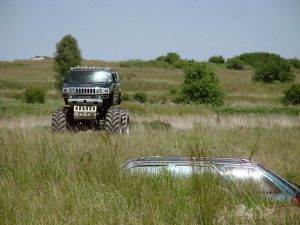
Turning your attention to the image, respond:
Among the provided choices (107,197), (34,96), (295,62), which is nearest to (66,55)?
(34,96)

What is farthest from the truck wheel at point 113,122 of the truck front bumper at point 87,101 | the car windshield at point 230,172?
the car windshield at point 230,172

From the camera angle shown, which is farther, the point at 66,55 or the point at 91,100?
the point at 66,55

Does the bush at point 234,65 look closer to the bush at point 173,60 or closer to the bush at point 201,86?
the bush at point 173,60

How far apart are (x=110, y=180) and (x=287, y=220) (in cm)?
195

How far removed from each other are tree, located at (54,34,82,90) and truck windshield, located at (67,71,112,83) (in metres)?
32.4

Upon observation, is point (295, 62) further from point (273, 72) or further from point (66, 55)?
point (66, 55)

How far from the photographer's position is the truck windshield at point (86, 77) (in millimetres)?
15492

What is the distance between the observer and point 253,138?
14.0m

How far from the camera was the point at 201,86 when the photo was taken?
3925 cm

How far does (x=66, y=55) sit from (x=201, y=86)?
1594cm

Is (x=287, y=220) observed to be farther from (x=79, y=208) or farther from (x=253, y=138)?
(x=253, y=138)

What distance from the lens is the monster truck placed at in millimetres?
14984

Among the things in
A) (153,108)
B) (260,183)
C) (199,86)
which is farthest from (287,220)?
(199,86)

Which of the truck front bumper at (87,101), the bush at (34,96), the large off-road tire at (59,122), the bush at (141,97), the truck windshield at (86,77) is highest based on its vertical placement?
the truck windshield at (86,77)
